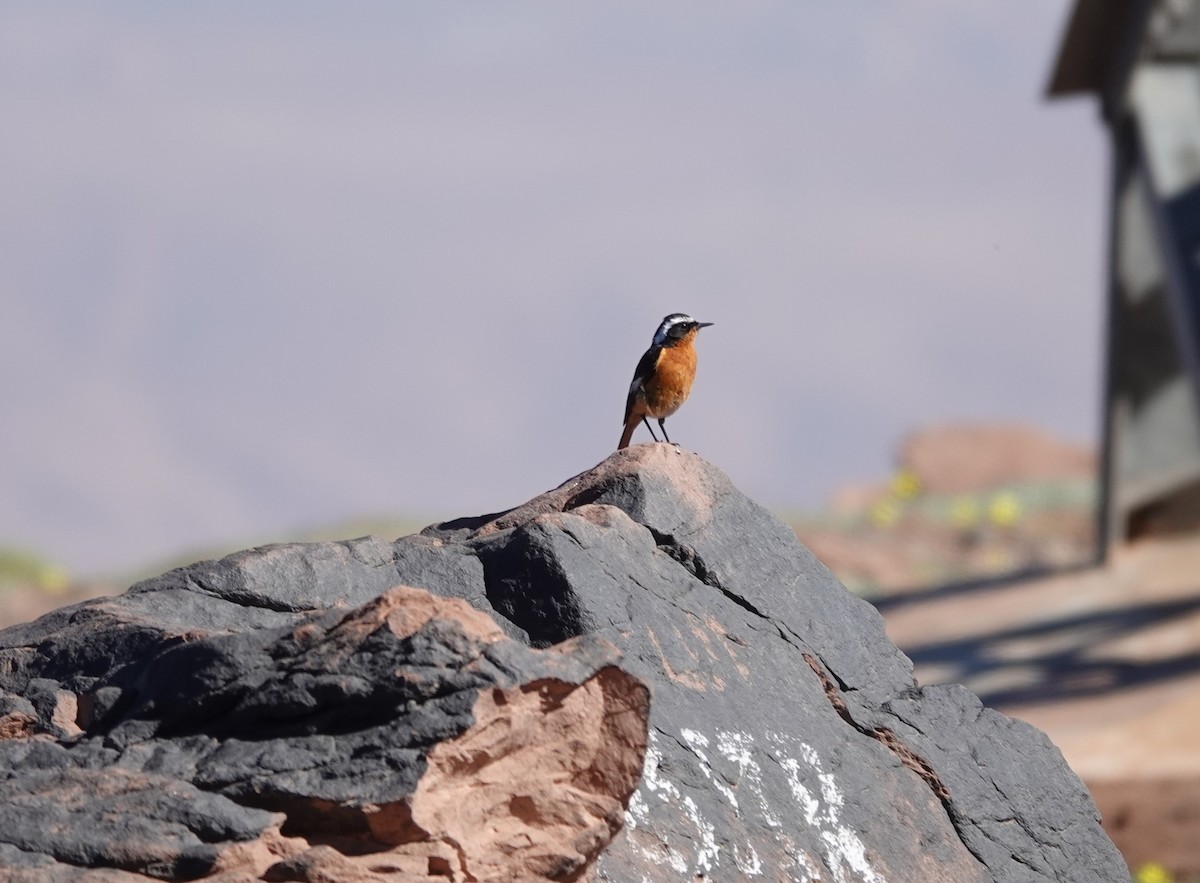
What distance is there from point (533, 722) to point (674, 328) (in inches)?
149

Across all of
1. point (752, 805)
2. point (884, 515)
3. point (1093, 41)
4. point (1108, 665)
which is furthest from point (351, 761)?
point (884, 515)

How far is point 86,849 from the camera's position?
354 cm

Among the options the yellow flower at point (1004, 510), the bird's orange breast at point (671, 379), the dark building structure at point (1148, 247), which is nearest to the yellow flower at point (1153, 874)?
the dark building structure at point (1148, 247)

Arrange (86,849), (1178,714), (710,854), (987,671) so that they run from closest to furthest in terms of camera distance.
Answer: (86,849)
(710,854)
(1178,714)
(987,671)

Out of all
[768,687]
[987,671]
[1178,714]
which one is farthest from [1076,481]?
[768,687]

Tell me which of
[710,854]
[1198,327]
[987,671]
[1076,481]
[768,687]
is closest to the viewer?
[710,854]

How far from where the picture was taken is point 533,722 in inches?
146

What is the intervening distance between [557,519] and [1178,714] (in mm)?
7921

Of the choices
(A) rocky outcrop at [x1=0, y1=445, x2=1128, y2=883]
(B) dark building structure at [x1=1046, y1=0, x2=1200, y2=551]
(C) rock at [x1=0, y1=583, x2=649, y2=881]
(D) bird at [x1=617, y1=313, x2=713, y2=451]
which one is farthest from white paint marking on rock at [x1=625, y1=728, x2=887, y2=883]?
(B) dark building structure at [x1=1046, y1=0, x2=1200, y2=551]

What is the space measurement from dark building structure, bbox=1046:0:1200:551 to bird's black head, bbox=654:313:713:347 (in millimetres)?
6892

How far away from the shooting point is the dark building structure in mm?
13578

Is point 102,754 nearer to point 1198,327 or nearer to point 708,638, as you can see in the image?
point 708,638

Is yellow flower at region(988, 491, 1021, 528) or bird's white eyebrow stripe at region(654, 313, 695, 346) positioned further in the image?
yellow flower at region(988, 491, 1021, 528)

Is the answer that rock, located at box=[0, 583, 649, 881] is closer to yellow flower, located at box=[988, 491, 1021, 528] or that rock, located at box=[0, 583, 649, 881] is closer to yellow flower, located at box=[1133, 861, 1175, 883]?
yellow flower, located at box=[1133, 861, 1175, 883]
